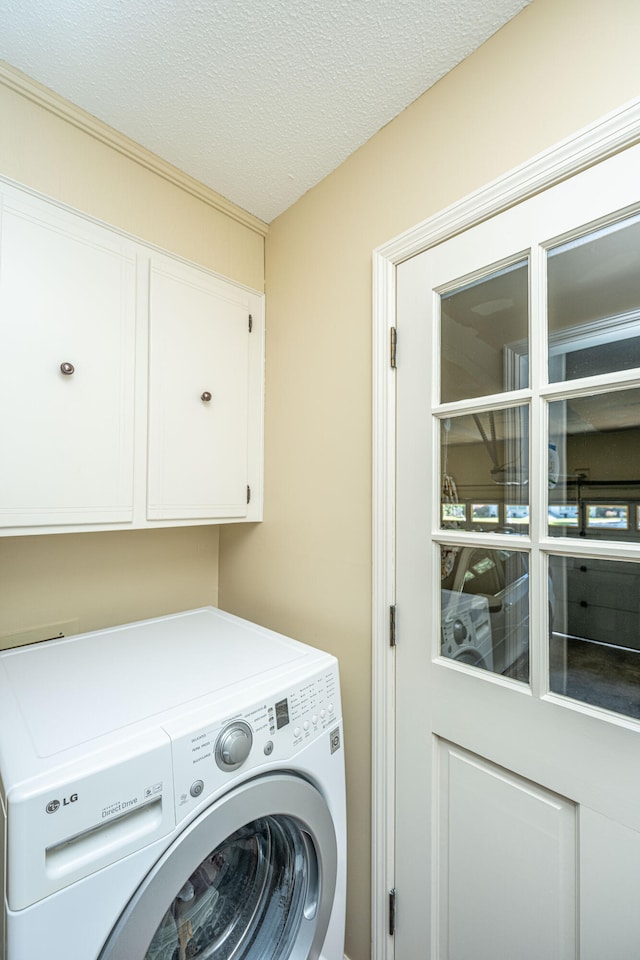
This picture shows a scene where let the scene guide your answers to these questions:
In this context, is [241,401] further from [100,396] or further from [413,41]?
[413,41]

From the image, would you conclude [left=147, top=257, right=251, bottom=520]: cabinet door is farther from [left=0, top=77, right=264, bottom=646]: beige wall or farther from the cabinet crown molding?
the cabinet crown molding

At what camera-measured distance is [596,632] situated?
84 centimetres

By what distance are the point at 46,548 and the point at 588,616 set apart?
1495 millimetres

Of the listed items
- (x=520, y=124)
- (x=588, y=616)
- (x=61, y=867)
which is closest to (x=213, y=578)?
(x=61, y=867)

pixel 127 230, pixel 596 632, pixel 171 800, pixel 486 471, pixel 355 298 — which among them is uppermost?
pixel 127 230

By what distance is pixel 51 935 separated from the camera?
62 cm

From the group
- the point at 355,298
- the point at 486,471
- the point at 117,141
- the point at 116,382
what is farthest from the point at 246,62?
the point at 486,471

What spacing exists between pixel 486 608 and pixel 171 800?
0.75 meters

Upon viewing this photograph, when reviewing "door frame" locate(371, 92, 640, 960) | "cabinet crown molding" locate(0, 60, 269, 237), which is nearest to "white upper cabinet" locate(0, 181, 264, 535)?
"cabinet crown molding" locate(0, 60, 269, 237)

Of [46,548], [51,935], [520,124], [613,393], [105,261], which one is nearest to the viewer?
[51,935]

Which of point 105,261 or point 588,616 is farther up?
point 105,261

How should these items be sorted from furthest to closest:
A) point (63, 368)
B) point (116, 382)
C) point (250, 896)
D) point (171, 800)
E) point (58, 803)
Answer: point (116, 382), point (63, 368), point (250, 896), point (171, 800), point (58, 803)

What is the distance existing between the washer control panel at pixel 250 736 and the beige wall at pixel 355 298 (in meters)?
0.24

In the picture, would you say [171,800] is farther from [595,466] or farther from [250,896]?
[595,466]
